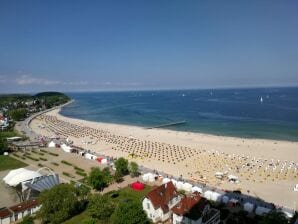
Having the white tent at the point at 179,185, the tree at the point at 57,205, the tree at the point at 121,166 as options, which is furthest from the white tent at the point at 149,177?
the tree at the point at 57,205

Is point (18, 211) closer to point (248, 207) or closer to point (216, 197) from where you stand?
point (216, 197)

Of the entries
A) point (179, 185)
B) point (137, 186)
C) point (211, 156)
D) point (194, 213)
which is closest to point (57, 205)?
point (137, 186)

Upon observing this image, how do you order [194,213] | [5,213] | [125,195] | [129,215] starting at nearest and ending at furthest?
[129,215]
[194,213]
[5,213]
[125,195]

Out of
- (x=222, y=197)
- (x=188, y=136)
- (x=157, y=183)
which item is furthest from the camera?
(x=188, y=136)

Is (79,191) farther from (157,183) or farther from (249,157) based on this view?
(249,157)


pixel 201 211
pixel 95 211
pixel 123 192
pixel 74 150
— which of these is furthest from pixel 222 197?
pixel 74 150

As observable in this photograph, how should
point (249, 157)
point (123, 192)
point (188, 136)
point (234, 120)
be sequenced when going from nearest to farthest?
point (123, 192)
point (249, 157)
point (188, 136)
point (234, 120)

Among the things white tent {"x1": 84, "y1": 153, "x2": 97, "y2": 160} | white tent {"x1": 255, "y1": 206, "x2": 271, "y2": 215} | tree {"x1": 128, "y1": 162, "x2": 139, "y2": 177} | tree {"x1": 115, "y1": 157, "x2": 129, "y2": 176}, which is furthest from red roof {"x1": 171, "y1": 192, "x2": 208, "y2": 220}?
white tent {"x1": 84, "y1": 153, "x2": 97, "y2": 160}
